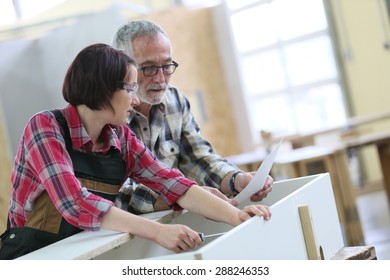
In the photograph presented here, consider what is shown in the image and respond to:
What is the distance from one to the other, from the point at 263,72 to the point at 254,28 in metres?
0.57

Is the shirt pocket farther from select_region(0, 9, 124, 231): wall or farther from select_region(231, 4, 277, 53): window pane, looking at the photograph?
select_region(231, 4, 277, 53): window pane

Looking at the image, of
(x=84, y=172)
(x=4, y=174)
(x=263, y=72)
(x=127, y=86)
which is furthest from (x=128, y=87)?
(x=263, y=72)

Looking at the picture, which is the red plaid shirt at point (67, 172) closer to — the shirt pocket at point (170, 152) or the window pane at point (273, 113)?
the shirt pocket at point (170, 152)

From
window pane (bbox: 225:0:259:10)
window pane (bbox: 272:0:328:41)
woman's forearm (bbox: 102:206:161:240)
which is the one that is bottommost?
woman's forearm (bbox: 102:206:161:240)

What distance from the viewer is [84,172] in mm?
1581

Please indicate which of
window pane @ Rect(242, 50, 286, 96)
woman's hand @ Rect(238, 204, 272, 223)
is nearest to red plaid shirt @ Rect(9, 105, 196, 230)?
woman's hand @ Rect(238, 204, 272, 223)

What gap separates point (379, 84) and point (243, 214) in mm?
6317

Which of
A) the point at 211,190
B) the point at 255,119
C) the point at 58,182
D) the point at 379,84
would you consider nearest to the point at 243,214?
the point at 211,190

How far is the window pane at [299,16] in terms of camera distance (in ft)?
25.5

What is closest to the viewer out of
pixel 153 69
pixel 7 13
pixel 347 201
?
pixel 153 69

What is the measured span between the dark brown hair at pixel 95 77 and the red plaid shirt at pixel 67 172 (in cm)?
5

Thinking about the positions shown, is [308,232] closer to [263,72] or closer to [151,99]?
[151,99]

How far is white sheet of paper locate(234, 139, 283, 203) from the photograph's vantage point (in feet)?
5.52

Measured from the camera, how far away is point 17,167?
156cm
